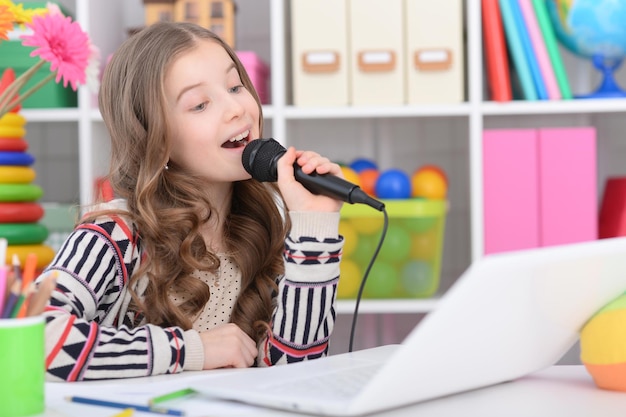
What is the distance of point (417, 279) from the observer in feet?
6.68

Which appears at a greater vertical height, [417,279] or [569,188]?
[569,188]

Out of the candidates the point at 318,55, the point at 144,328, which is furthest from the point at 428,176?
the point at 144,328

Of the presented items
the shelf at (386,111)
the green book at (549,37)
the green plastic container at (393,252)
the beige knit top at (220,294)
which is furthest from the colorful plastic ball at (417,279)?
the beige knit top at (220,294)

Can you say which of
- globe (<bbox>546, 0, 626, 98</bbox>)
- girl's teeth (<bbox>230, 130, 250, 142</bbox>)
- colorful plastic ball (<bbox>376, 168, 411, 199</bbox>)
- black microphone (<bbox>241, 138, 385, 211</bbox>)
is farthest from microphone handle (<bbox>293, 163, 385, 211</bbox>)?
globe (<bbox>546, 0, 626, 98</bbox>)

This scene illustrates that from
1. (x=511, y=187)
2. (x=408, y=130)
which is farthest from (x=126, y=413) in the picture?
(x=408, y=130)

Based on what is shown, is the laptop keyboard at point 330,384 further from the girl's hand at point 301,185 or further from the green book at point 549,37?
the green book at point 549,37

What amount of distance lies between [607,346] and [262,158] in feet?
1.71

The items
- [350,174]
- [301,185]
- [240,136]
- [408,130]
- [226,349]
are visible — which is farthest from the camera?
[408,130]

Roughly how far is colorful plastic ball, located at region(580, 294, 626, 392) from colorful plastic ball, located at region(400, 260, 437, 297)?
1.29 m

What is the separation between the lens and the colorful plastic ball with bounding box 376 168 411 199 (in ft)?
6.51

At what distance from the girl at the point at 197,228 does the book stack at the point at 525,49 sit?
2.81ft

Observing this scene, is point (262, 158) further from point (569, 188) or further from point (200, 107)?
point (569, 188)

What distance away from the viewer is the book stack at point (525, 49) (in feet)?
6.41

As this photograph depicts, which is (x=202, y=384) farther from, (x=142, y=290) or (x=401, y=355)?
(x=142, y=290)
